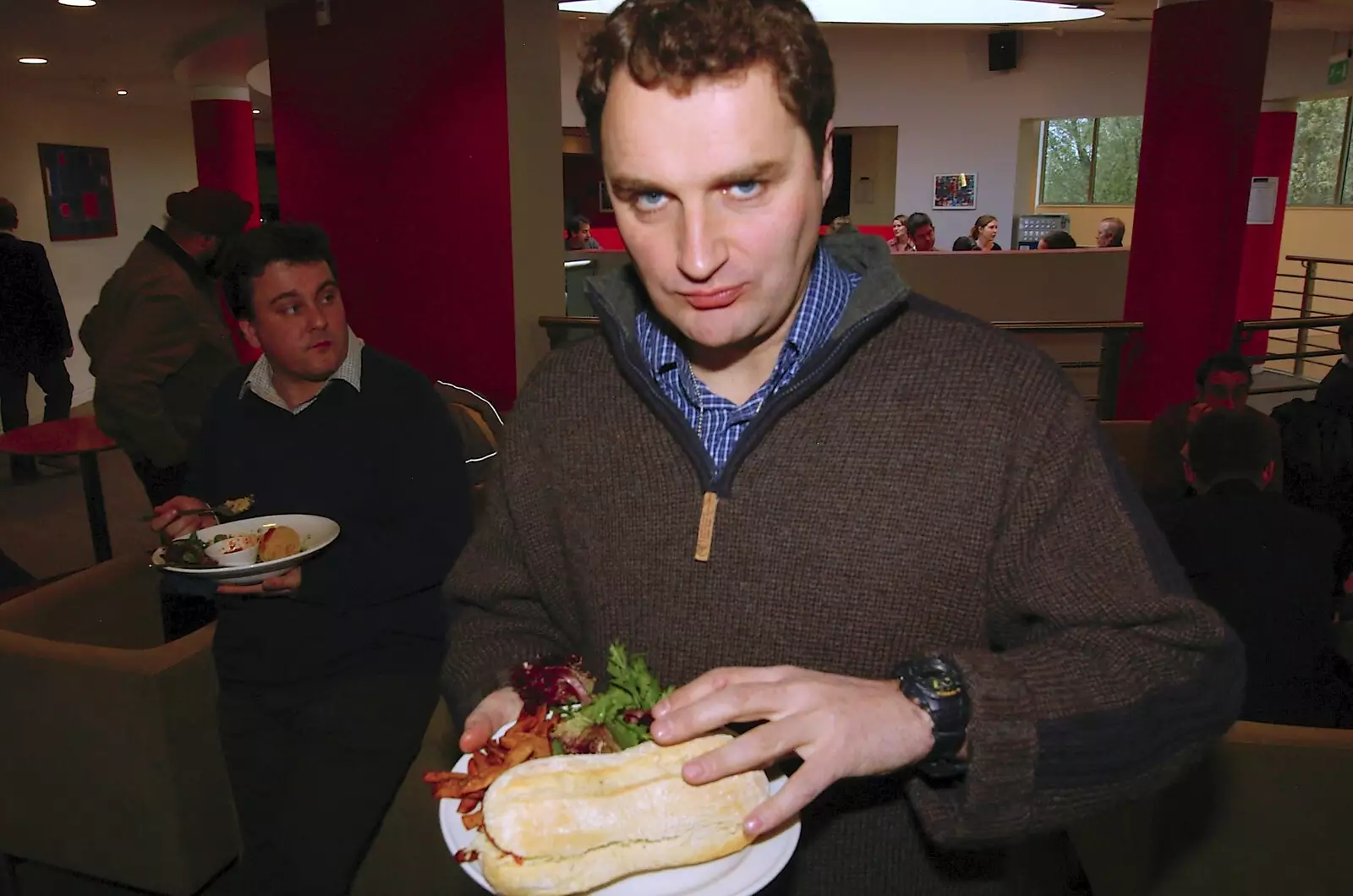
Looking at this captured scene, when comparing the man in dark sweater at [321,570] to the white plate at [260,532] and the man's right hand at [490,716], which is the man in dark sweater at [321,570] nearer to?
the white plate at [260,532]

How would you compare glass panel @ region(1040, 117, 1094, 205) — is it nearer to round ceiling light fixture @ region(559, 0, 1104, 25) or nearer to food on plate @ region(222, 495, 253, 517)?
round ceiling light fixture @ region(559, 0, 1104, 25)

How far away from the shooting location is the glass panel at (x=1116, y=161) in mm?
14586

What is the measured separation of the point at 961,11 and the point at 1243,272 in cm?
381

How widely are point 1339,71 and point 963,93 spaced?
3.72 metres

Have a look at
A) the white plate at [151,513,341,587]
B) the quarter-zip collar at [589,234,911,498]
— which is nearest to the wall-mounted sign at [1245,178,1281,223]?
the white plate at [151,513,341,587]

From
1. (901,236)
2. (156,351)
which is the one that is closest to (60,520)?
(156,351)

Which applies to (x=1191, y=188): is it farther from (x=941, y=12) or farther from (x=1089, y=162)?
(x=1089, y=162)

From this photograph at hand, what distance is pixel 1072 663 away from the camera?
0.94 metres

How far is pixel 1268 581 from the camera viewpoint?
2.21 meters

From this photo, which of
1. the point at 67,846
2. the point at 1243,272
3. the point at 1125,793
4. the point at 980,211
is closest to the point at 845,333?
the point at 1125,793

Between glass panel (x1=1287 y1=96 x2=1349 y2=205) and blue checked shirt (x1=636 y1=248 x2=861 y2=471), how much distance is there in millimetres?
13799

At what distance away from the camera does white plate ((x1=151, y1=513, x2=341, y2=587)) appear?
189 centimetres

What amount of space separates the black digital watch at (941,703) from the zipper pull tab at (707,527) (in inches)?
10.0

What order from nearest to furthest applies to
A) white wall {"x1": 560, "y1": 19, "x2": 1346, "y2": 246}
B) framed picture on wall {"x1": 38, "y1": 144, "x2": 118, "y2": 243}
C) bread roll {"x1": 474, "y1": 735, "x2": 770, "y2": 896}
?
1. bread roll {"x1": 474, "y1": 735, "x2": 770, "y2": 896}
2. framed picture on wall {"x1": 38, "y1": 144, "x2": 118, "y2": 243}
3. white wall {"x1": 560, "y1": 19, "x2": 1346, "y2": 246}
